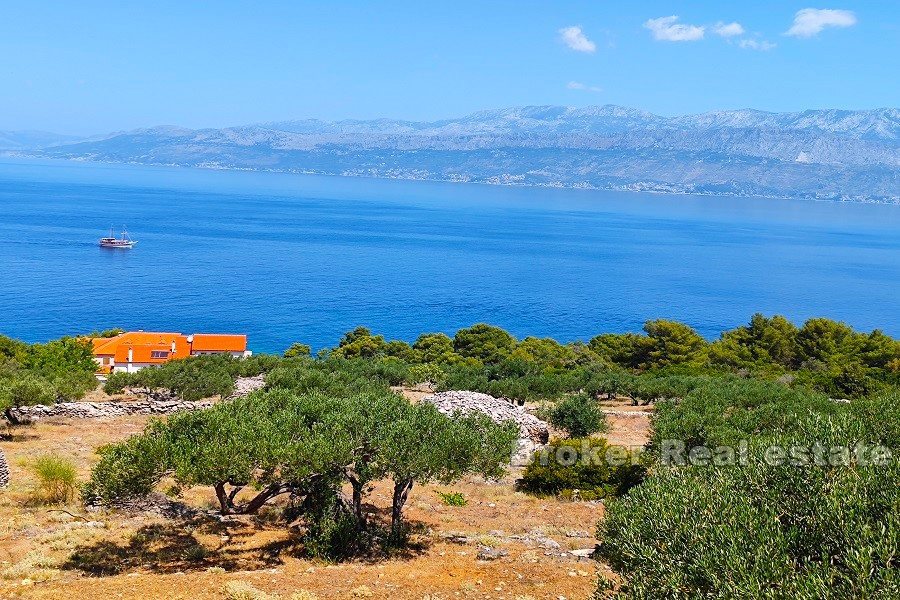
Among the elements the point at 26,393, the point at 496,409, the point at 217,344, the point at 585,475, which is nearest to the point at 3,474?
the point at 26,393

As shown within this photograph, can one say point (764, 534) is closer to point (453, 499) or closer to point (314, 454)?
→ point (314, 454)

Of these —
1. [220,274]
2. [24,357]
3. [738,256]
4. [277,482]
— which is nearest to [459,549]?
[277,482]

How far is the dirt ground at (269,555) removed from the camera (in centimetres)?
1359

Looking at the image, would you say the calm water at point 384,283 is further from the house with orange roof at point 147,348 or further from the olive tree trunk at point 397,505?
the olive tree trunk at point 397,505

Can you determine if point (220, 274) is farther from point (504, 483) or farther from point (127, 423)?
point (504, 483)

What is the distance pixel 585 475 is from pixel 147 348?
4975 centimetres

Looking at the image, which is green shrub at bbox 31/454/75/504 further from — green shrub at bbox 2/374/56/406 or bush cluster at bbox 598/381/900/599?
bush cluster at bbox 598/381/900/599

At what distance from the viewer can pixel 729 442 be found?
18.9 metres

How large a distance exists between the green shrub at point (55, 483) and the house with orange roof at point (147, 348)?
40.5 m

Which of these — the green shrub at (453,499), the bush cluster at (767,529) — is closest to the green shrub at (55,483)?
the green shrub at (453,499)

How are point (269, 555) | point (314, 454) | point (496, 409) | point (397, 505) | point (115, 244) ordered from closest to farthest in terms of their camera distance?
1. point (314, 454)
2. point (269, 555)
3. point (397, 505)
4. point (496, 409)
5. point (115, 244)

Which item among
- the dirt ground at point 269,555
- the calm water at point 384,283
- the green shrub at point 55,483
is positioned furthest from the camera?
the calm water at point 384,283

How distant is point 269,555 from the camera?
16.2 metres

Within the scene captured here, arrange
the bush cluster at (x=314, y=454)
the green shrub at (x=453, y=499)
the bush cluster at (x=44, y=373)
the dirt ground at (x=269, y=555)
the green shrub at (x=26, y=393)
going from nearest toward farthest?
1. the dirt ground at (x=269, y=555)
2. the bush cluster at (x=314, y=454)
3. the green shrub at (x=453, y=499)
4. the green shrub at (x=26, y=393)
5. the bush cluster at (x=44, y=373)
